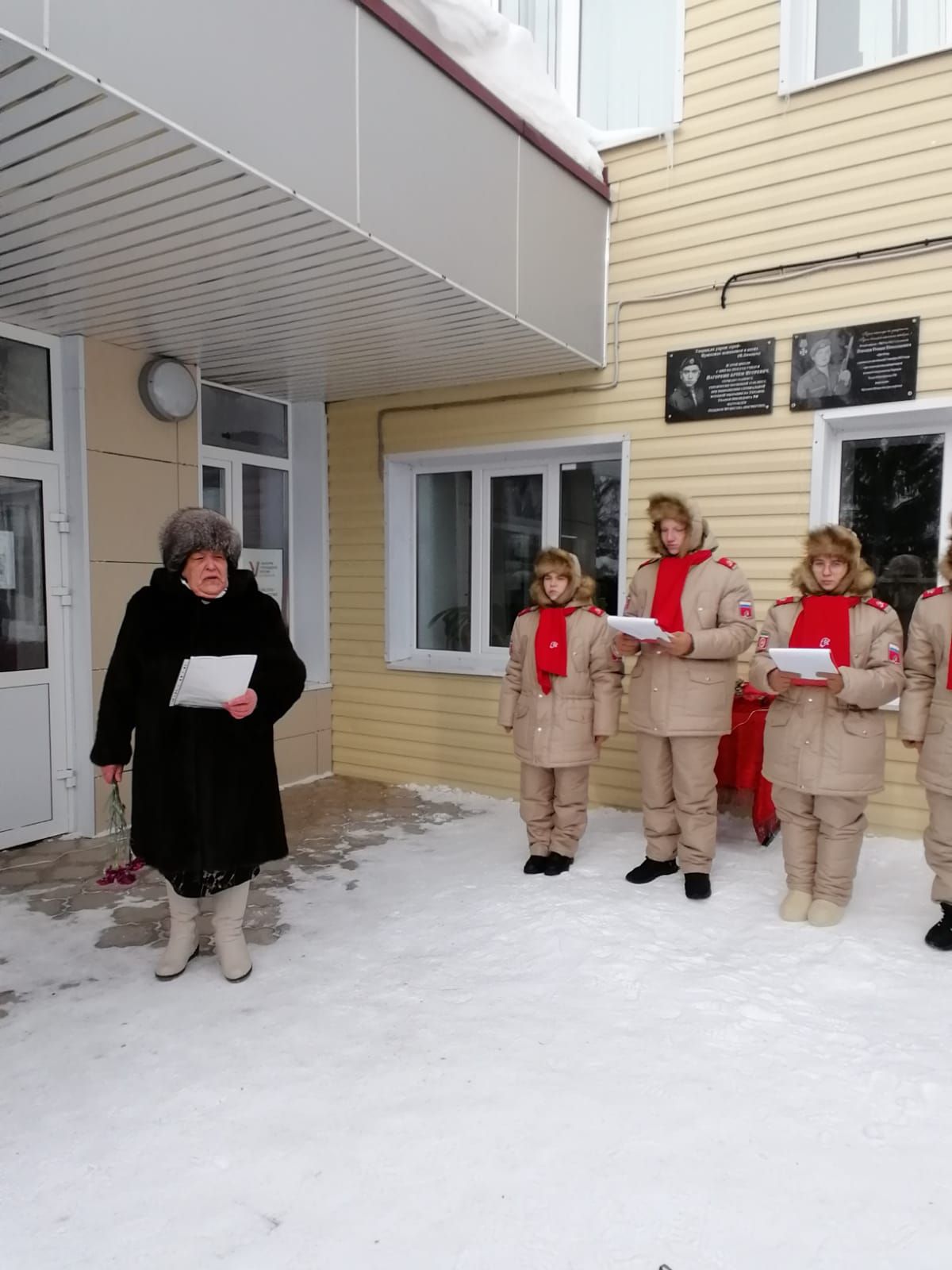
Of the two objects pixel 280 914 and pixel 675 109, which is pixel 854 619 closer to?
pixel 280 914

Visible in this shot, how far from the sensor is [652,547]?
394cm

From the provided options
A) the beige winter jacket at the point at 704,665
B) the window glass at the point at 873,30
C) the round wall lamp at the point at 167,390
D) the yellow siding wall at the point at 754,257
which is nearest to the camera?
the beige winter jacket at the point at 704,665

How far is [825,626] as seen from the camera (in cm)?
338

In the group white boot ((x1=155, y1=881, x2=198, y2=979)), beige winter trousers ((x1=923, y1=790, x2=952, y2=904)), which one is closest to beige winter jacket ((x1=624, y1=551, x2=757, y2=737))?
beige winter trousers ((x1=923, y1=790, x2=952, y2=904))

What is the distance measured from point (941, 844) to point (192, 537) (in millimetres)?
2899

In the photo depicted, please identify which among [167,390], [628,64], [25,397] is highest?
[628,64]

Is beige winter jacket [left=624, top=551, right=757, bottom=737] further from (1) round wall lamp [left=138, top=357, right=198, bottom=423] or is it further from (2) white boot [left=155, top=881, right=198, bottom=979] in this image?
(1) round wall lamp [left=138, top=357, right=198, bottom=423]

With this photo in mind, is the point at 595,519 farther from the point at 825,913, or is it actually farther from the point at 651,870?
the point at 825,913

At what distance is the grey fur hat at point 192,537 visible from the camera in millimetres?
2799

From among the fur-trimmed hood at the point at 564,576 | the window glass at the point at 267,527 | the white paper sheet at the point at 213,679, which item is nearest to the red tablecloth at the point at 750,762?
the fur-trimmed hood at the point at 564,576

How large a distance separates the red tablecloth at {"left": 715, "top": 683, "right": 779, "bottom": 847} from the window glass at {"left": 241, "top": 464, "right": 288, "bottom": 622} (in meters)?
3.18

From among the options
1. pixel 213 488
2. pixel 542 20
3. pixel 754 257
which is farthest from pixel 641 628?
pixel 542 20

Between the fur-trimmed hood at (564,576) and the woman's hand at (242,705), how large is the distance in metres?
1.64

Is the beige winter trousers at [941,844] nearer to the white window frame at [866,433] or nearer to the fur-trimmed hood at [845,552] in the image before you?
the fur-trimmed hood at [845,552]
